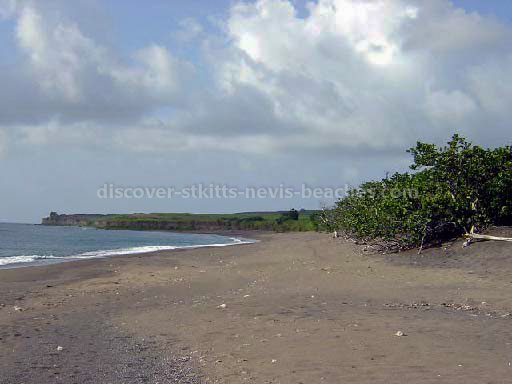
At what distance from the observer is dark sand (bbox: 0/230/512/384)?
27.1 feet

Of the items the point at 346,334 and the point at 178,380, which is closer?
the point at 178,380

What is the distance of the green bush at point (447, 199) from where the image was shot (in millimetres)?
25719

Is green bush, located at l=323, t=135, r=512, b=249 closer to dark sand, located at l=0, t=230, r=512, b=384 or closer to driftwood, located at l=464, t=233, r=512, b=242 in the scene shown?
driftwood, located at l=464, t=233, r=512, b=242

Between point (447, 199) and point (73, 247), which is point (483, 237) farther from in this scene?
point (73, 247)

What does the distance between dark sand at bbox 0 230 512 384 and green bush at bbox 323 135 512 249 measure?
4.02 metres

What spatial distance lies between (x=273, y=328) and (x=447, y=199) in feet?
54.1

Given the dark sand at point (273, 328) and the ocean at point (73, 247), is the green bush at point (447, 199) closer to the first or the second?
the dark sand at point (273, 328)

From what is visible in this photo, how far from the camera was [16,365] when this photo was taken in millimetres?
9086

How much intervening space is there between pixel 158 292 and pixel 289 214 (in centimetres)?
11866

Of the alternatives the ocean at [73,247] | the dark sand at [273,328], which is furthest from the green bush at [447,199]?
the ocean at [73,247]

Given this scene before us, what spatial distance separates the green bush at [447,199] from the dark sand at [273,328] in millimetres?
4016

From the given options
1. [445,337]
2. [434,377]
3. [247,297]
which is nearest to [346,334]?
[445,337]

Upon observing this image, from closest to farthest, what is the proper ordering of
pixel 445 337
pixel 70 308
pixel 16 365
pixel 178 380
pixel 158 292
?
pixel 178 380, pixel 16 365, pixel 445 337, pixel 70 308, pixel 158 292

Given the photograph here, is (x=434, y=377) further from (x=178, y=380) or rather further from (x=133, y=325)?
(x=133, y=325)
